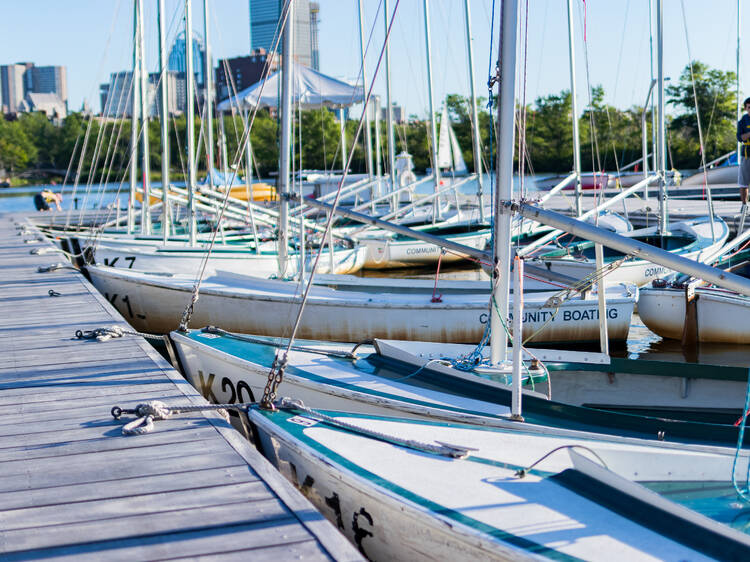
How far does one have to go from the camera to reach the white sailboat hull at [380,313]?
10328 mm

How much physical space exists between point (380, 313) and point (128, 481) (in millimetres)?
6364

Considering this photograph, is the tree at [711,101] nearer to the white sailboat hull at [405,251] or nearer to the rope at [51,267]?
the white sailboat hull at [405,251]

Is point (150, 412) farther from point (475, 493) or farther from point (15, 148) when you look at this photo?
point (15, 148)

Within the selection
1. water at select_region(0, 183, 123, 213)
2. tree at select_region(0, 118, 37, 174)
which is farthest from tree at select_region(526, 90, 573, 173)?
tree at select_region(0, 118, 37, 174)

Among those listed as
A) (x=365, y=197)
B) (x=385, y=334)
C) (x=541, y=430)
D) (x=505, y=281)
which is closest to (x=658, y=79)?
(x=385, y=334)

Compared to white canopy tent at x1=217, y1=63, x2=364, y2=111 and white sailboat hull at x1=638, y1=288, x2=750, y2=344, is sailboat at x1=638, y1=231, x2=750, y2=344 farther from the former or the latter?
white canopy tent at x1=217, y1=63, x2=364, y2=111

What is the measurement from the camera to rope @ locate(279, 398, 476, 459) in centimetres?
444

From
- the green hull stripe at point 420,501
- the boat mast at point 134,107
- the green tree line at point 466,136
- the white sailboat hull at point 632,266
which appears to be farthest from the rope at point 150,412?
the green tree line at point 466,136

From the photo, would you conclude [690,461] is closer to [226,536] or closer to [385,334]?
[226,536]

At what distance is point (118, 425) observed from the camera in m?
5.20

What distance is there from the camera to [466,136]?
3091 inches

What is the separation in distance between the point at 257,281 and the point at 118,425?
249 inches

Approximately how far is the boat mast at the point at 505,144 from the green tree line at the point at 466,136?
148ft

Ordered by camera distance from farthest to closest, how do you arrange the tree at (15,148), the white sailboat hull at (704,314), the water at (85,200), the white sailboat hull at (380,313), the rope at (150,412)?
the tree at (15,148), the water at (85,200), the white sailboat hull at (704,314), the white sailboat hull at (380,313), the rope at (150,412)
